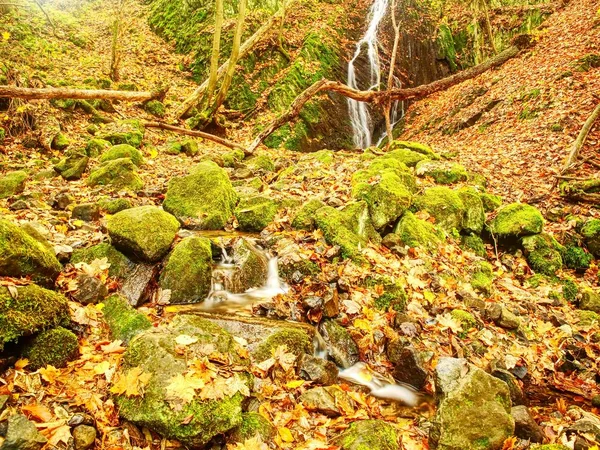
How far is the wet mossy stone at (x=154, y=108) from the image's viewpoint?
1268 cm

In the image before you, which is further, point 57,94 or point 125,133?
point 125,133

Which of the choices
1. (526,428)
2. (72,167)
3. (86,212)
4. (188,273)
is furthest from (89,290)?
(72,167)

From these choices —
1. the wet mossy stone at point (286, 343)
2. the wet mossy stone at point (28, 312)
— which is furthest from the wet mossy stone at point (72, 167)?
the wet mossy stone at point (286, 343)

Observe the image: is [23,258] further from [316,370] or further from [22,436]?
[316,370]

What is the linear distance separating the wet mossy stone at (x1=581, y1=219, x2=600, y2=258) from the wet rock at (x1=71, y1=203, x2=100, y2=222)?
831 centimetres

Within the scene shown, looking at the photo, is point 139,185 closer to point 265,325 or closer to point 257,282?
point 257,282

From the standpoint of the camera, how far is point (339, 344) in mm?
4012

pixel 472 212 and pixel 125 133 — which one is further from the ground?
pixel 125 133

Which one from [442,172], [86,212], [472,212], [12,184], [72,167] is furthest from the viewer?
[442,172]

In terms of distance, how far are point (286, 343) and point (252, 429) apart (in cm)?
100

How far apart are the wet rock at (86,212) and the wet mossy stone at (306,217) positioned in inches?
114

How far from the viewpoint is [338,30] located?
765 inches

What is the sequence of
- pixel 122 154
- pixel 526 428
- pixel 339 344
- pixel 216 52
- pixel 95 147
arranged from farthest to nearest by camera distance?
pixel 216 52 → pixel 95 147 → pixel 122 154 → pixel 339 344 → pixel 526 428

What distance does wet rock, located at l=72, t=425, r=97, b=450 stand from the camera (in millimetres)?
2248
